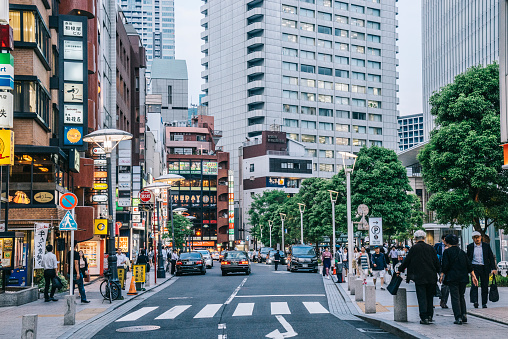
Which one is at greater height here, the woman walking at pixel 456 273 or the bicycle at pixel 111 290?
the woman walking at pixel 456 273

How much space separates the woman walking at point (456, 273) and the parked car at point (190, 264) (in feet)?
103

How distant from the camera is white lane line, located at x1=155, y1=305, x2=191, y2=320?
1788 cm

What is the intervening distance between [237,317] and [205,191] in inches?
4853

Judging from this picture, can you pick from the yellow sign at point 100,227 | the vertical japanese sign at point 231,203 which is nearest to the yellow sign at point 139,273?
the yellow sign at point 100,227

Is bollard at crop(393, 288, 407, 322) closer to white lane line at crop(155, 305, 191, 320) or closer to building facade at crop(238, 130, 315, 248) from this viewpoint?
white lane line at crop(155, 305, 191, 320)

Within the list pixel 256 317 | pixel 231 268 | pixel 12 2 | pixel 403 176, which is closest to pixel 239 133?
pixel 403 176

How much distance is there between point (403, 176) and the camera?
172ft

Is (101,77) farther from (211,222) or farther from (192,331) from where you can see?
(211,222)

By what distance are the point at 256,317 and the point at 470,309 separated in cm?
552

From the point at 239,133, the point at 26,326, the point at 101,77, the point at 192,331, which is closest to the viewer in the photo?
the point at 26,326

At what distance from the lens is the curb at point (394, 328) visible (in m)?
12.1

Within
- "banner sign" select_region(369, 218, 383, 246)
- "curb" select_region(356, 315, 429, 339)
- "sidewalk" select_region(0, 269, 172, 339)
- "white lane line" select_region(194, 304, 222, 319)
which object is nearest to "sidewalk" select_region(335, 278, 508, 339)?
"curb" select_region(356, 315, 429, 339)

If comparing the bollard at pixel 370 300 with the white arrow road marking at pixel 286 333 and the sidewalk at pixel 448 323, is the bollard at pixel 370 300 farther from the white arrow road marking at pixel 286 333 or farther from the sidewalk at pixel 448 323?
the white arrow road marking at pixel 286 333

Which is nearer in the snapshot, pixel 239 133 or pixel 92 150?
pixel 92 150
